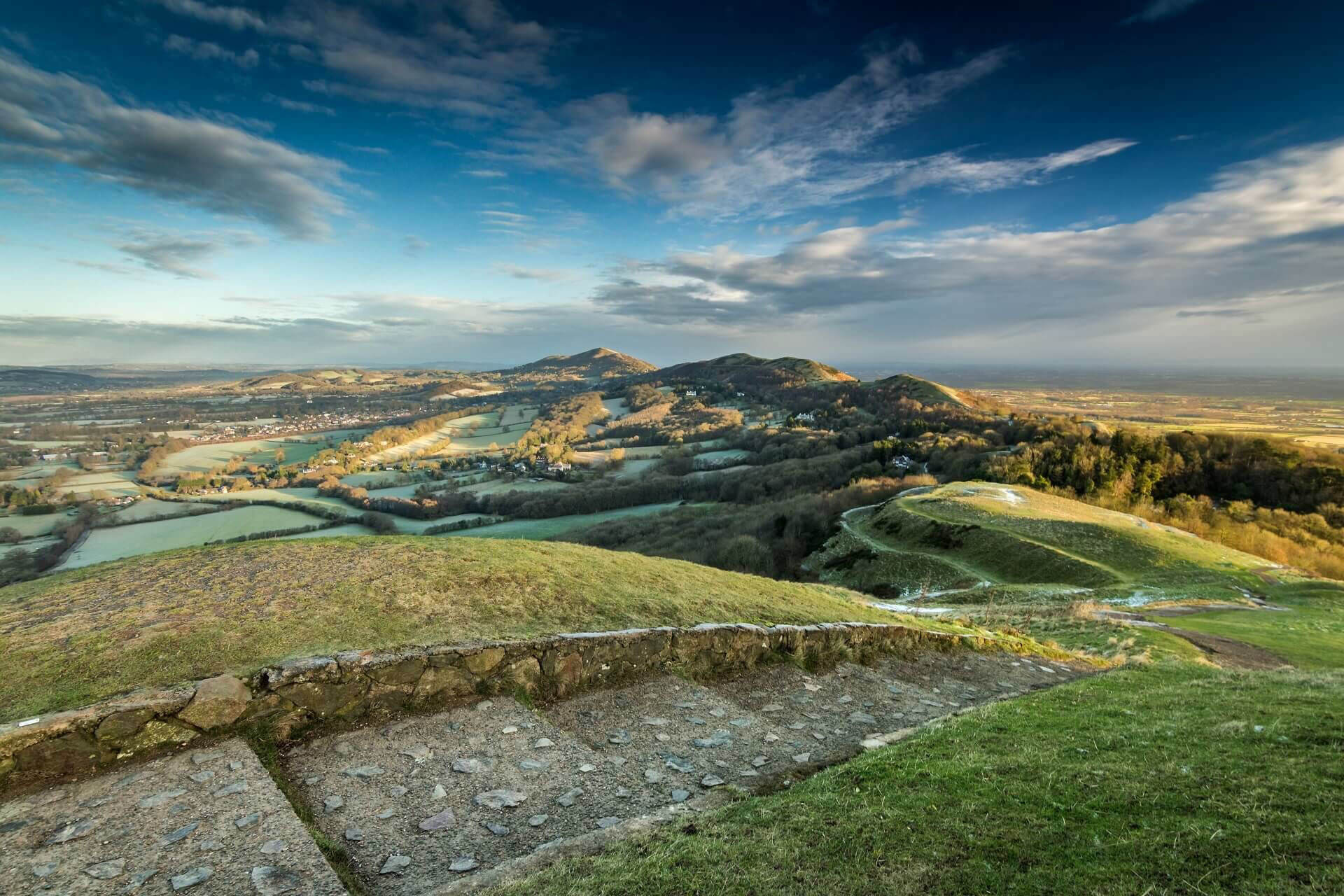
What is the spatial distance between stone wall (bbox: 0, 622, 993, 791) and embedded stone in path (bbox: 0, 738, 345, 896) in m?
0.44

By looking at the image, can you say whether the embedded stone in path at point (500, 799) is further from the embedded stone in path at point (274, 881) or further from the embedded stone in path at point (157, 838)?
the embedded stone in path at point (274, 881)

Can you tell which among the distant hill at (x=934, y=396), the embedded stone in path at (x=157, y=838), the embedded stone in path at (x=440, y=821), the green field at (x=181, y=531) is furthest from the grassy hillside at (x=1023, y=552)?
the distant hill at (x=934, y=396)

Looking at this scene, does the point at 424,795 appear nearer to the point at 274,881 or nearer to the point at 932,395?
the point at 274,881

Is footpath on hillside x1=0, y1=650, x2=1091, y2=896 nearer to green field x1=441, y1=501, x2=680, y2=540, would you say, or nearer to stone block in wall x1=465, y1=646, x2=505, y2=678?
stone block in wall x1=465, y1=646, x2=505, y2=678

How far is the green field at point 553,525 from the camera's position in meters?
80.2

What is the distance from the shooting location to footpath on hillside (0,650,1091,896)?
5.21 meters

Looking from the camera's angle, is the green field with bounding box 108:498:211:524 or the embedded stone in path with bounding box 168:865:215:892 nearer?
the embedded stone in path with bounding box 168:865:215:892

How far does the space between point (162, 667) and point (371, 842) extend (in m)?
4.39

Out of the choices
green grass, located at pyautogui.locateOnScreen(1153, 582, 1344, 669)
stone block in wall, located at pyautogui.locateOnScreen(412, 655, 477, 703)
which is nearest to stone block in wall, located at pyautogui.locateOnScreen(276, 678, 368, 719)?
stone block in wall, located at pyautogui.locateOnScreen(412, 655, 477, 703)

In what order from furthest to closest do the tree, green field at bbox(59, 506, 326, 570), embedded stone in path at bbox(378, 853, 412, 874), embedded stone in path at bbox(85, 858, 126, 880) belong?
1. the tree
2. green field at bbox(59, 506, 326, 570)
3. embedded stone in path at bbox(378, 853, 412, 874)
4. embedded stone in path at bbox(85, 858, 126, 880)

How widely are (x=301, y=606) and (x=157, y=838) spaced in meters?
4.68

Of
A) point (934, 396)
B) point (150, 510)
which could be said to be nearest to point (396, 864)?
point (150, 510)

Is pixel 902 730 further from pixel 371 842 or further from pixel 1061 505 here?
pixel 1061 505

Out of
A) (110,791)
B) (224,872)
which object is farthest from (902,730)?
(110,791)
